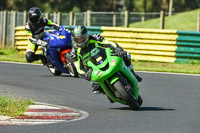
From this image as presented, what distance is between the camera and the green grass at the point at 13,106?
8859 mm

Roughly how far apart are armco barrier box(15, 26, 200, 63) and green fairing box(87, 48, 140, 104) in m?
9.87

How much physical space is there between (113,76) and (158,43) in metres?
10.8

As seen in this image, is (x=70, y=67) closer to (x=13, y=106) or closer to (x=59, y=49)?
(x=59, y=49)

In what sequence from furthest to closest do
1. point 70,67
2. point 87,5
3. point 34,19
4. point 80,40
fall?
point 87,5 < point 34,19 < point 70,67 < point 80,40

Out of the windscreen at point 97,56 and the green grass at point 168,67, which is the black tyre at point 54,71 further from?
the windscreen at point 97,56

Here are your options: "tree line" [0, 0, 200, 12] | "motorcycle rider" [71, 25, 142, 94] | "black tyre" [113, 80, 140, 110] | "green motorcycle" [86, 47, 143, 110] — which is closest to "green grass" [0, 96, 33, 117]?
"motorcycle rider" [71, 25, 142, 94]

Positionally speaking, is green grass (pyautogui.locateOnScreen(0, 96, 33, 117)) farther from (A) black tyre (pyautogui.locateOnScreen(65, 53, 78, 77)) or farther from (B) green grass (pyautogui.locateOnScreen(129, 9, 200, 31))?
(B) green grass (pyautogui.locateOnScreen(129, 9, 200, 31))

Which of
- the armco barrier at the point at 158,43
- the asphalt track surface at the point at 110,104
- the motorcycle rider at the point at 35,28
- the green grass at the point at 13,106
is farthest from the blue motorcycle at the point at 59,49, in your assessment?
Answer: the armco barrier at the point at 158,43

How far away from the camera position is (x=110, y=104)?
10.9m

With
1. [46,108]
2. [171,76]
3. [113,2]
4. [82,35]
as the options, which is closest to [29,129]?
[46,108]

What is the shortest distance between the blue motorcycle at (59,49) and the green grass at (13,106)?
5052 millimetres

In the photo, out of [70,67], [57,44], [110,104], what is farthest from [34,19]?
[110,104]

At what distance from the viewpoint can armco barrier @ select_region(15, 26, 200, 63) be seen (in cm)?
1944

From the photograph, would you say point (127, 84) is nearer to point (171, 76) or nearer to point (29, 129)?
point (29, 129)
